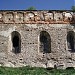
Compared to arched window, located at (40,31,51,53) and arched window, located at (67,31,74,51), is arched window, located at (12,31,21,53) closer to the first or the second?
arched window, located at (40,31,51,53)

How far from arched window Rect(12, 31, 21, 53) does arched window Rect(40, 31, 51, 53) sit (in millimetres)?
1558

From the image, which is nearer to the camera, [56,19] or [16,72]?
[16,72]

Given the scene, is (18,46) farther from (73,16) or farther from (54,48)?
(73,16)

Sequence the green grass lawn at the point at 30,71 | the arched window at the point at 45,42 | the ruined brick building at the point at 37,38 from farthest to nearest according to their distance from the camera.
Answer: the arched window at the point at 45,42 → the ruined brick building at the point at 37,38 → the green grass lawn at the point at 30,71

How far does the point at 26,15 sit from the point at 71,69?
16.0 feet

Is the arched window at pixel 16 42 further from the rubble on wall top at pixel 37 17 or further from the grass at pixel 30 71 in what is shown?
the grass at pixel 30 71

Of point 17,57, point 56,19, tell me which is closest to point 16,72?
point 17,57

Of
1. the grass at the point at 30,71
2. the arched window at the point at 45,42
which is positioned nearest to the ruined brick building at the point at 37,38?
the arched window at the point at 45,42

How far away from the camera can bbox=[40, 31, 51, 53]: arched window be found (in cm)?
1875

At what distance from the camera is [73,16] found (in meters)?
19.1

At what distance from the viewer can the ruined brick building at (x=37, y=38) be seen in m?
18.3

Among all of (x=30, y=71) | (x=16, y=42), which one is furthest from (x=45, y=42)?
(x=30, y=71)

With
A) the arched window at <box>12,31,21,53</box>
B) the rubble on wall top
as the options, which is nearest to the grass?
the arched window at <box>12,31,21,53</box>

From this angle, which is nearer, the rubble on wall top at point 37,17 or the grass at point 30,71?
the grass at point 30,71
